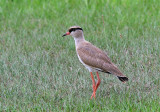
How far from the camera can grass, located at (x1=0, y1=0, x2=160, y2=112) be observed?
277 inches

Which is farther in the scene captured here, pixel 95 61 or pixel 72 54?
pixel 72 54

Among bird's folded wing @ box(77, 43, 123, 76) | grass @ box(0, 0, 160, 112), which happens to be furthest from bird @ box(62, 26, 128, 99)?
grass @ box(0, 0, 160, 112)

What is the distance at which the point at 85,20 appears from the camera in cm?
1135

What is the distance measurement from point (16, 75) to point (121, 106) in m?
2.78

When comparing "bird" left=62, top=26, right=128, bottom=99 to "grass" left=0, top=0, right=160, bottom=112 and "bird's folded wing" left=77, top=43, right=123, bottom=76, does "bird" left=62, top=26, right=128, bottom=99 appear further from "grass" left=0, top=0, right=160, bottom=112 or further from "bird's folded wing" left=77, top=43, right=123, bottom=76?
"grass" left=0, top=0, right=160, bottom=112

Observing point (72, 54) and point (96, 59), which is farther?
point (72, 54)

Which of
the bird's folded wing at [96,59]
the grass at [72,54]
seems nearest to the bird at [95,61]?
the bird's folded wing at [96,59]

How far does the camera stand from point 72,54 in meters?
9.48

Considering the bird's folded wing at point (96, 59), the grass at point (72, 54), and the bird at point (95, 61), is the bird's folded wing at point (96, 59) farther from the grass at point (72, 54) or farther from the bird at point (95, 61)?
the grass at point (72, 54)

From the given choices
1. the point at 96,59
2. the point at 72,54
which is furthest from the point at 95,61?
the point at 72,54

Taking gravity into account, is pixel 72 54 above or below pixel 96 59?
below

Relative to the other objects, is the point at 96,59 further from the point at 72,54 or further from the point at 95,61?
the point at 72,54

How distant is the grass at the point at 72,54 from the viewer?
7.03 m

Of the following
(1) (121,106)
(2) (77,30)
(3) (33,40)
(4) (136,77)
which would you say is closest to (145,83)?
(4) (136,77)
